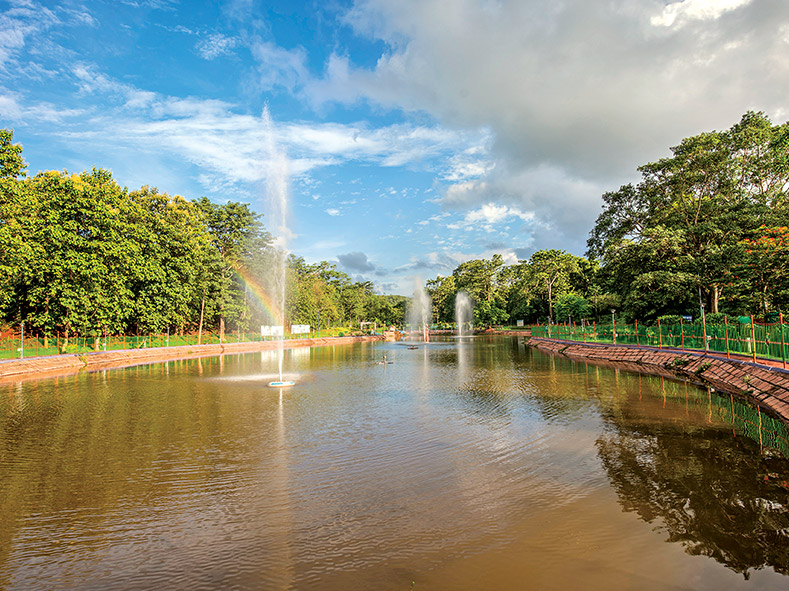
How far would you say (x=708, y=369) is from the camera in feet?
65.6

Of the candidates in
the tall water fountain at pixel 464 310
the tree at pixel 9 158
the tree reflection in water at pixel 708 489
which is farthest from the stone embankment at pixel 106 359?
the tall water fountain at pixel 464 310

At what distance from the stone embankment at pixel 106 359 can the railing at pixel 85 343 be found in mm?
1626

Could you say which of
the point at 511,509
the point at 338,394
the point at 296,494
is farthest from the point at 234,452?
the point at 338,394

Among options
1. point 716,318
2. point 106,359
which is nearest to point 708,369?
point 716,318

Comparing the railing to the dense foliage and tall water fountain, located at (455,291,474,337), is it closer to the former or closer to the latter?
the dense foliage

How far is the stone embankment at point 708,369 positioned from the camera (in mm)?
13439

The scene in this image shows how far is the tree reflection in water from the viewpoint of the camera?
18.6 feet

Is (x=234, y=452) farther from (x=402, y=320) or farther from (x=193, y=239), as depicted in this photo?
(x=402, y=320)

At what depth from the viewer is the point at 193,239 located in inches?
1829

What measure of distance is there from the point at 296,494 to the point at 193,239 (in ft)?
148

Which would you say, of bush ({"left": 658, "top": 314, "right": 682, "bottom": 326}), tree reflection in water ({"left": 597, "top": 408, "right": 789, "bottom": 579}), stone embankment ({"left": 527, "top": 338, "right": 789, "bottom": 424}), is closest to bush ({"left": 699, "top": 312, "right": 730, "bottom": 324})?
bush ({"left": 658, "top": 314, "right": 682, "bottom": 326})

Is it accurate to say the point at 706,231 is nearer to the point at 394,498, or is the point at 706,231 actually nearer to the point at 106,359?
the point at 394,498

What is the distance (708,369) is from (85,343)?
141 ft

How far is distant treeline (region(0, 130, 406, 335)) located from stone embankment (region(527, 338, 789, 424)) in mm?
38115
